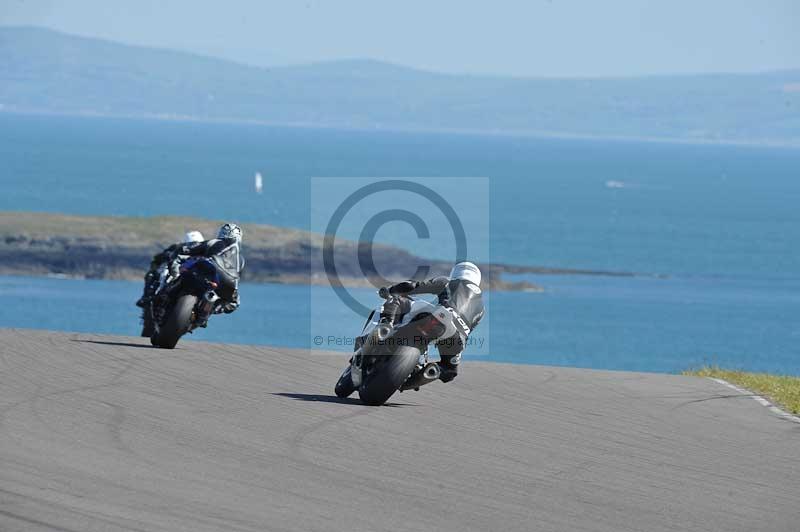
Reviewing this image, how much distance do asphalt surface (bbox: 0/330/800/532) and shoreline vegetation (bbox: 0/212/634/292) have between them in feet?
374

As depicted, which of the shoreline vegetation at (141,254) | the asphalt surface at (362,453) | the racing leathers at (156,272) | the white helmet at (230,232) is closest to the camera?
the asphalt surface at (362,453)

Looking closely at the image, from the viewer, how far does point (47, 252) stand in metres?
136

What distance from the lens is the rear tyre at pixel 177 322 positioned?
2042 centimetres

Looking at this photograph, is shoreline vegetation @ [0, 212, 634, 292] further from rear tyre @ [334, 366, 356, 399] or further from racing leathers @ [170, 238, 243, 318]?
rear tyre @ [334, 366, 356, 399]

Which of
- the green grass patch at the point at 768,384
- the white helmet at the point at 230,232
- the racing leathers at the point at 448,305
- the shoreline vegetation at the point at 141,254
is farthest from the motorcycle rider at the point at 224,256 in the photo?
the shoreline vegetation at the point at 141,254

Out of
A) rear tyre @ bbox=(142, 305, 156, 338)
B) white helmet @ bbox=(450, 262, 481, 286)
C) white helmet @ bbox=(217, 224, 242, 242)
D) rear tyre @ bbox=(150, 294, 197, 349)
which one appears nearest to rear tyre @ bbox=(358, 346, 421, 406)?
white helmet @ bbox=(450, 262, 481, 286)

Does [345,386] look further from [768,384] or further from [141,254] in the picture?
[141,254]

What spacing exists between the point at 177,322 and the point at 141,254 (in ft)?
391

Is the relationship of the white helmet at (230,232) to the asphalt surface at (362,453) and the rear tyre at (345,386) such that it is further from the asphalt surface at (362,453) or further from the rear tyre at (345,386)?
the rear tyre at (345,386)

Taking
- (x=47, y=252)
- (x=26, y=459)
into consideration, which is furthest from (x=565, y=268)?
(x=26, y=459)

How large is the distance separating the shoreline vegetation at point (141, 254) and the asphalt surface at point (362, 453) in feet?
374

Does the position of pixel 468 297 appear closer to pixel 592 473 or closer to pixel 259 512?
pixel 592 473

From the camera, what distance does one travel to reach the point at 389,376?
1503cm

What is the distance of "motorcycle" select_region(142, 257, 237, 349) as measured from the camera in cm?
2045
